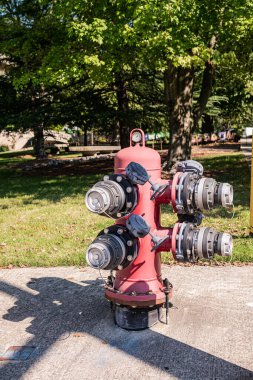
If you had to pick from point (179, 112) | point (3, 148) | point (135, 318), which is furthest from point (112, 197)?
point (3, 148)

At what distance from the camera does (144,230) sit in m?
3.65

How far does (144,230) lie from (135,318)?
0.87 metres

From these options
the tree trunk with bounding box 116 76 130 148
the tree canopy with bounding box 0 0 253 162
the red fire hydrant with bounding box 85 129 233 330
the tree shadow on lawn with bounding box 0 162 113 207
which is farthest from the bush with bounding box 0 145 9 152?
the red fire hydrant with bounding box 85 129 233 330

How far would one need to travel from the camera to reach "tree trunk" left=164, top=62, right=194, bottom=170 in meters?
14.1

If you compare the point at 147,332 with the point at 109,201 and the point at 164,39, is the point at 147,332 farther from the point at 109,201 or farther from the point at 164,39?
the point at 164,39

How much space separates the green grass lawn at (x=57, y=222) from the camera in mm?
6309

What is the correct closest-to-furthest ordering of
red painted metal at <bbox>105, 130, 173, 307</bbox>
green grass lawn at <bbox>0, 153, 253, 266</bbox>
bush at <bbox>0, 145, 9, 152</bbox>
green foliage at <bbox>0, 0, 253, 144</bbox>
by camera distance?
red painted metal at <bbox>105, 130, 173, 307</bbox>, green grass lawn at <bbox>0, 153, 253, 266</bbox>, green foliage at <bbox>0, 0, 253, 144</bbox>, bush at <bbox>0, 145, 9, 152</bbox>

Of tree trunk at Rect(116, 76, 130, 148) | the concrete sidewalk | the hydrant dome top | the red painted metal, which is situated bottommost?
the concrete sidewalk

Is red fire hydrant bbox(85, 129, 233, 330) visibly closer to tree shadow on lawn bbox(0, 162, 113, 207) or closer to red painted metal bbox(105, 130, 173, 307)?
red painted metal bbox(105, 130, 173, 307)

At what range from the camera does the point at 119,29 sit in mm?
10148

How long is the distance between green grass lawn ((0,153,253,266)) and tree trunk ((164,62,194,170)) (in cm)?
149

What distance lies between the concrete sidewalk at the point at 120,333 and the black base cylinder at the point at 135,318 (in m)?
0.07

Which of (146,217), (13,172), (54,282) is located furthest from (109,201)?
(13,172)

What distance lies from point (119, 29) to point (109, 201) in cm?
751
